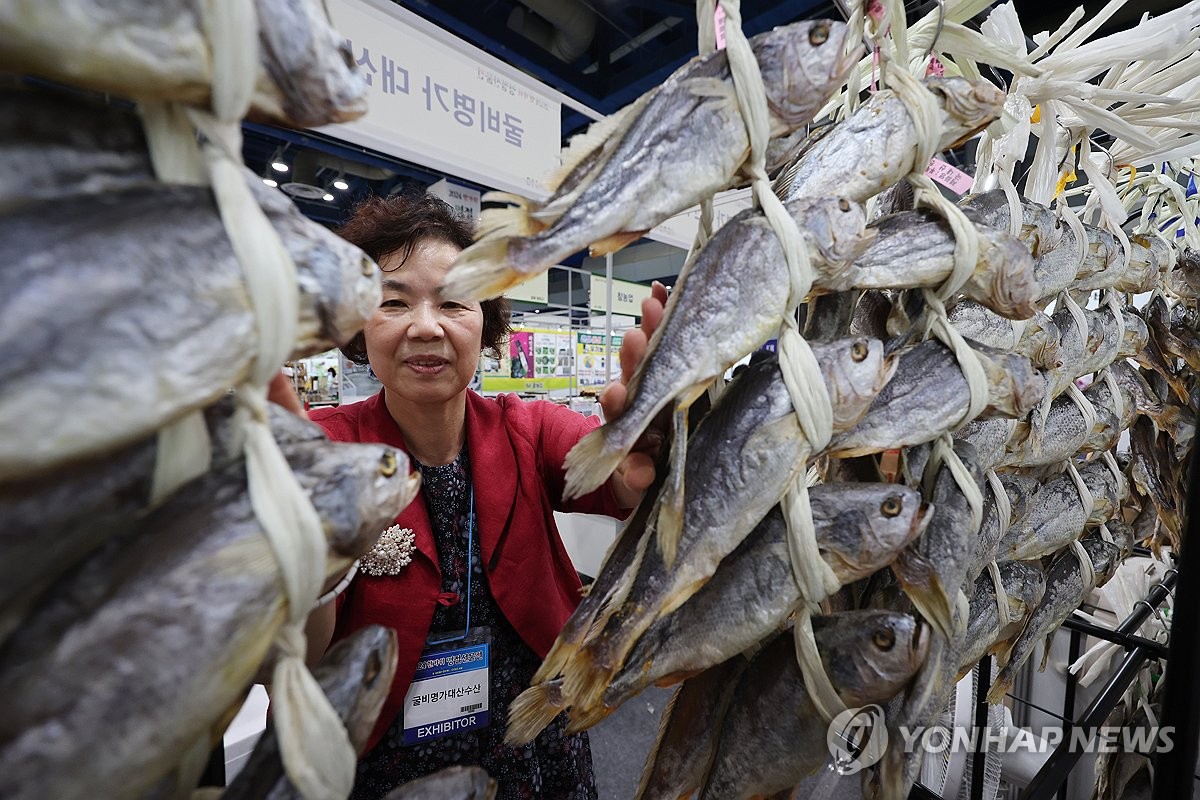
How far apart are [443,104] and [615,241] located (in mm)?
1290

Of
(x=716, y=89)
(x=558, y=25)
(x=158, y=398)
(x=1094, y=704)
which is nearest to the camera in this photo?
(x=158, y=398)

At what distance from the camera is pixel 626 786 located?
2236 mm

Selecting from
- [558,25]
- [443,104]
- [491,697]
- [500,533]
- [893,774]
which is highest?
[558,25]

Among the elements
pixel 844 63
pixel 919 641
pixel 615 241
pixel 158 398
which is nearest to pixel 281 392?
pixel 158 398

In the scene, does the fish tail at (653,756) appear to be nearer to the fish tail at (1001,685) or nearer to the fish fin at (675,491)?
the fish fin at (675,491)

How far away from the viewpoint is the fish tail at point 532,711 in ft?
1.74

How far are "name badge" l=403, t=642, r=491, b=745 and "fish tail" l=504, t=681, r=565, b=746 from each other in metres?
0.65

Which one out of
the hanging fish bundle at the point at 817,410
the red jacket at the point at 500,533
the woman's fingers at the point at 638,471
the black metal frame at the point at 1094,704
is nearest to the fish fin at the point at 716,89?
the hanging fish bundle at the point at 817,410

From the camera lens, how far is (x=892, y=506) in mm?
545

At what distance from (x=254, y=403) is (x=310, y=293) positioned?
7cm

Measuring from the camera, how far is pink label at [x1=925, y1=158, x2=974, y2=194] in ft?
3.61

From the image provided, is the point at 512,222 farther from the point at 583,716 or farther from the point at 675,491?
the point at 583,716

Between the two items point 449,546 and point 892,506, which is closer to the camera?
point 892,506

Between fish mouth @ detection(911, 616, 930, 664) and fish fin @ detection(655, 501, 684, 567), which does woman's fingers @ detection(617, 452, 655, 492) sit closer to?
fish fin @ detection(655, 501, 684, 567)
